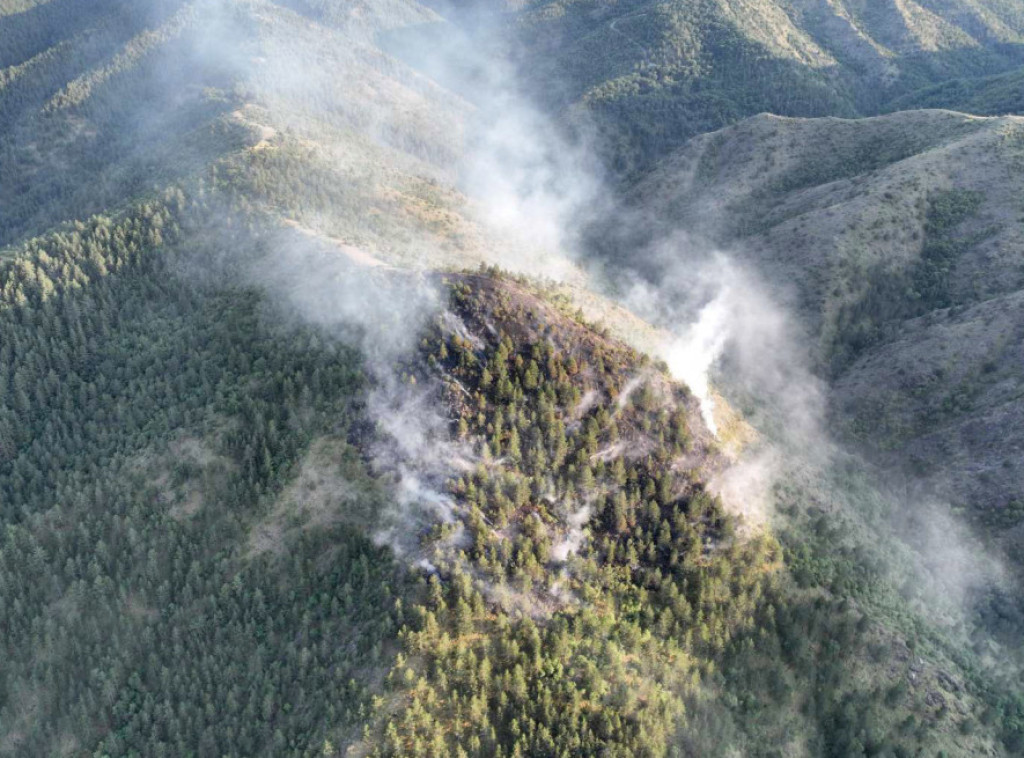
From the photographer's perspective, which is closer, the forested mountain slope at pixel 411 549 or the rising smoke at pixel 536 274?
the forested mountain slope at pixel 411 549

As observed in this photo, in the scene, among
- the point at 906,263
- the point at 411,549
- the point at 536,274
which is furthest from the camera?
the point at 906,263

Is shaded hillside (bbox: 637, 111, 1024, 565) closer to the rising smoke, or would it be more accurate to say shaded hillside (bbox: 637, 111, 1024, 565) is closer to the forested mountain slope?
the rising smoke

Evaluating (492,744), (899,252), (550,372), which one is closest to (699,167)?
(899,252)

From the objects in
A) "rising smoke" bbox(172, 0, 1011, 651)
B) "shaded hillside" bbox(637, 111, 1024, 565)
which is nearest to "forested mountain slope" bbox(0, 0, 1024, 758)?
"rising smoke" bbox(172, 0, 1011, 651)

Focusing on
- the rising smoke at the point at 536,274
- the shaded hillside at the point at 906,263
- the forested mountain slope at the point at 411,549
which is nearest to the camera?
the forested mountain slope at the point at 411,549

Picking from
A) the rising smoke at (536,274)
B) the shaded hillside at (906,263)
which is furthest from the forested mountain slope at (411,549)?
the shaded hillside at (906,263)

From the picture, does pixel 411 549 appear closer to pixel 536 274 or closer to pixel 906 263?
pixel 536 274

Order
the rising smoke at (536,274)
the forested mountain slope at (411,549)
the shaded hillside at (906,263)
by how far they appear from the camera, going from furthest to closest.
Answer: the shaded hillside at (906,263)
the rising smoke at (536,274)
the forested mountain slope at (411,549)

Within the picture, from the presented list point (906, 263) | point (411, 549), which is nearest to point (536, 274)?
point (906, 263)

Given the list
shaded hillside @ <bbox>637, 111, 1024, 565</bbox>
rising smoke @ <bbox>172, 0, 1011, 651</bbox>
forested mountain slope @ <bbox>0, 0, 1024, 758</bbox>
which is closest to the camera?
forested mountain slope @ <bbox>0, 0, 1024, 758</bbox>

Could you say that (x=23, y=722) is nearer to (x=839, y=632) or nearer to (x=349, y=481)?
(x=349, y=481)

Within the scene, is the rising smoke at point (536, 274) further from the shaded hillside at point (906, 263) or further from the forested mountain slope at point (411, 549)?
the shaded hillside at point (906, 263)
